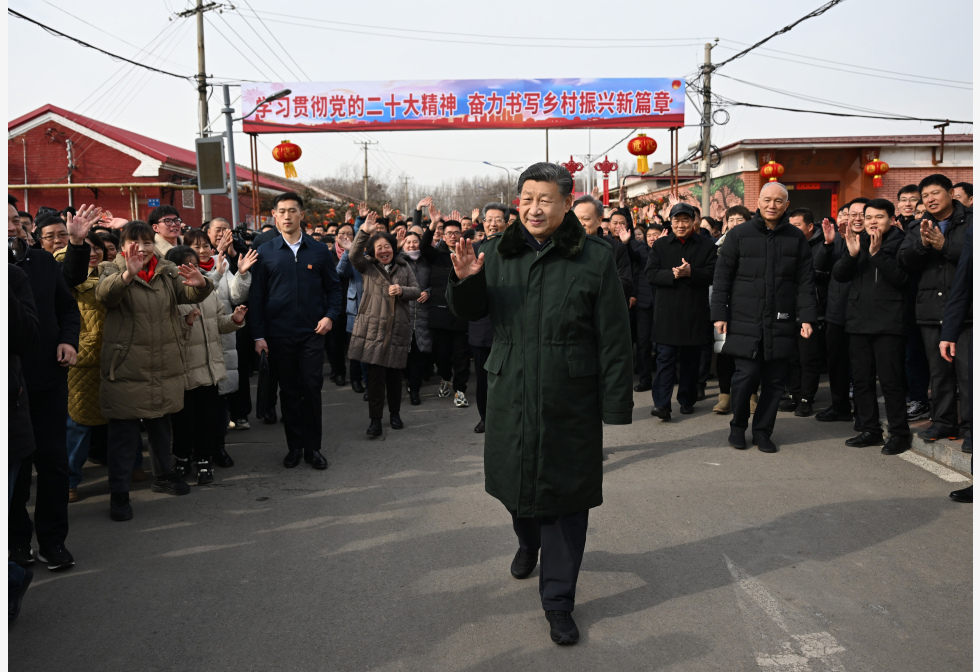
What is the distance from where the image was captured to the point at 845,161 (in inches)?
1029

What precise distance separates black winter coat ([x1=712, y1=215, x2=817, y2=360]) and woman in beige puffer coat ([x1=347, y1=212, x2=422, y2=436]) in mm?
2979

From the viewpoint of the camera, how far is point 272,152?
49.4 feet

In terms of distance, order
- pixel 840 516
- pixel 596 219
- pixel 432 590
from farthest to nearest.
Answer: pixel 596 219 → pixel 840 516 → pixel 432 590

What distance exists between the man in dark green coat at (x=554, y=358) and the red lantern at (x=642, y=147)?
40.8 feet

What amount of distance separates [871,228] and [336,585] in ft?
16.0

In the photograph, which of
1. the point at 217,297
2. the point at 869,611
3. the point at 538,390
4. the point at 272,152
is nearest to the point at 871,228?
the point at 869,611

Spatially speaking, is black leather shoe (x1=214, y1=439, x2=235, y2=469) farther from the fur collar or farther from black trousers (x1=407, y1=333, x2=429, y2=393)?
the fur collar

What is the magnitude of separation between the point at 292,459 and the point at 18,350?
9.41 feet

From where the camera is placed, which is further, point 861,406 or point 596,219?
point 861,406

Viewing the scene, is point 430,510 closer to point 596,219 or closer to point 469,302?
point 469,302

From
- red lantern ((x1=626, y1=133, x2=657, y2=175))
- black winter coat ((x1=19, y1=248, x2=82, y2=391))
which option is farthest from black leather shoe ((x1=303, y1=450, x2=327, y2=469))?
red lantern ((x1=626, y1=133, x2=657, y2=175))

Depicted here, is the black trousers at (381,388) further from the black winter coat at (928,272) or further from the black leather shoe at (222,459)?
the black winter coat at (928,272)

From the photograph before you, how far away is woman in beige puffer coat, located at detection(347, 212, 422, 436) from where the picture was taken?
700 cm

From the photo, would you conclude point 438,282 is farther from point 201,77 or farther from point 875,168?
point 875,168
